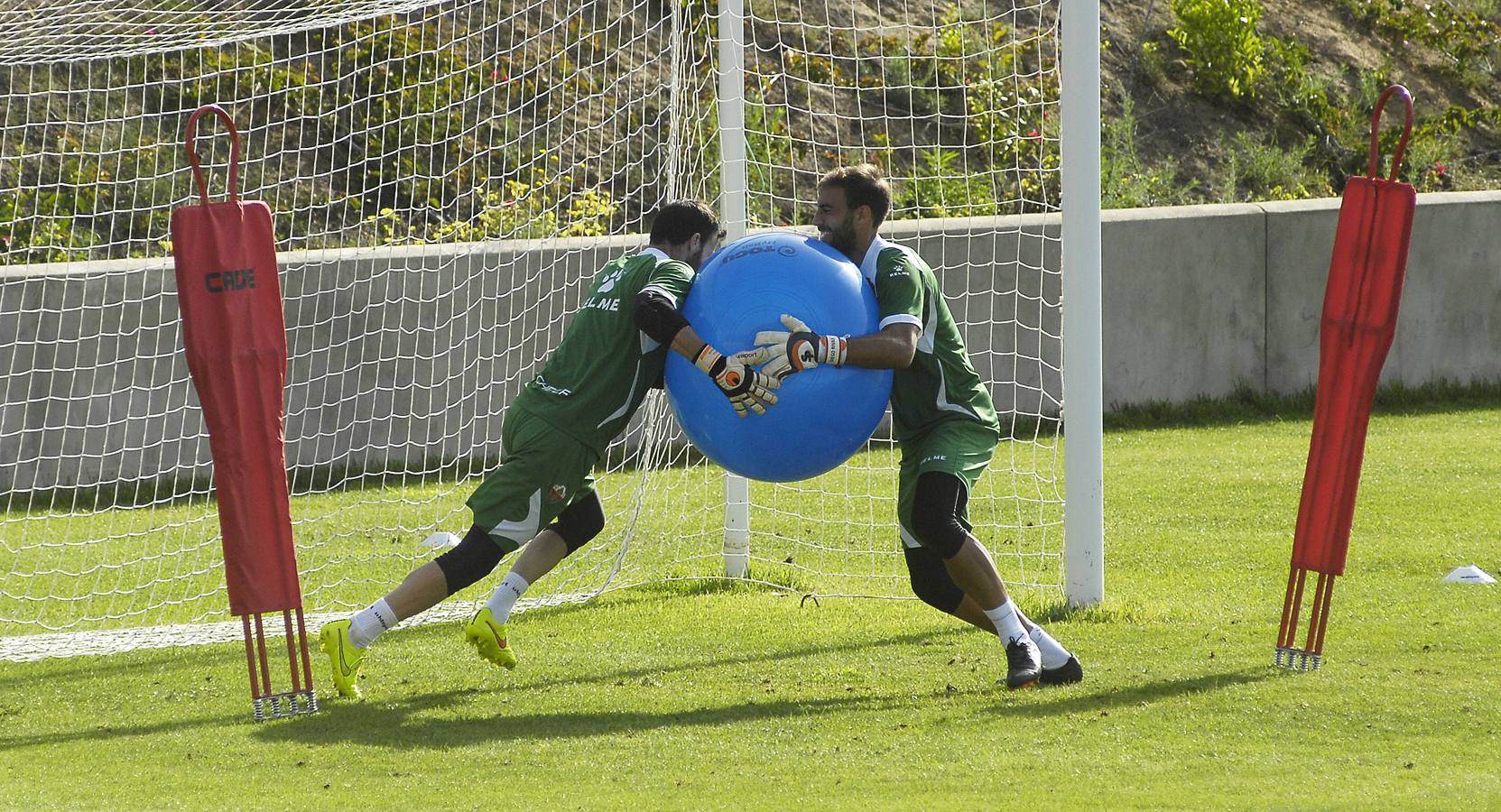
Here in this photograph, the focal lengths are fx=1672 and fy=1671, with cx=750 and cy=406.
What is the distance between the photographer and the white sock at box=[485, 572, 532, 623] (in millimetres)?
5949

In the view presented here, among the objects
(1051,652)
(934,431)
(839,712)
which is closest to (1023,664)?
(1051,652)

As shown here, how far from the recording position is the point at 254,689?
5113 mm

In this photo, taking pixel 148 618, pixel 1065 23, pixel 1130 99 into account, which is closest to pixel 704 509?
pixel 148 618

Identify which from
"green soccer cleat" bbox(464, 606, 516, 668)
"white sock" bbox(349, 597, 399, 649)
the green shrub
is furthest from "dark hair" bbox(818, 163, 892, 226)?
the green shrub

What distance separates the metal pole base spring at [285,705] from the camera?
5.18 metres

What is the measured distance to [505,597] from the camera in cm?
596

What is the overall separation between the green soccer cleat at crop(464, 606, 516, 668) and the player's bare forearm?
1.67m

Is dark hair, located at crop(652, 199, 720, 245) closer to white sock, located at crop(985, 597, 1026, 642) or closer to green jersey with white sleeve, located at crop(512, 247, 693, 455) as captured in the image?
green jersey with white sleeve, located at crop(512, 247, 693, 455)

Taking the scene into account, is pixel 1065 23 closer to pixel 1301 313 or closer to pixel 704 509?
pixel 704 509

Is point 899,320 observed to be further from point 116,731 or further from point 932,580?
point 116,731

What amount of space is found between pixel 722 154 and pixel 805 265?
2.32 meters

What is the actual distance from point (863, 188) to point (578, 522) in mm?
1636

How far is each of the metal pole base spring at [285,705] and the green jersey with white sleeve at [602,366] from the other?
118 cm

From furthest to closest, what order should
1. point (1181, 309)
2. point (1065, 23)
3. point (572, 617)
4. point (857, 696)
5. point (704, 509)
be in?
point (1181, 309), point (704, 509), point (572, 617), point (1065, 23), point (857, 696)
